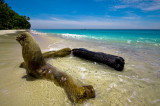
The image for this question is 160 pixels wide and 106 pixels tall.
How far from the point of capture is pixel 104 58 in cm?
374

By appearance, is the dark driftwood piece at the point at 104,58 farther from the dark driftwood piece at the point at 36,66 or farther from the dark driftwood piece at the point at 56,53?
the dark driftwood piece at the point at 36,66

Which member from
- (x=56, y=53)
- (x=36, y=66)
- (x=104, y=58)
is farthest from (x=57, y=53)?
(x=104, y=58)

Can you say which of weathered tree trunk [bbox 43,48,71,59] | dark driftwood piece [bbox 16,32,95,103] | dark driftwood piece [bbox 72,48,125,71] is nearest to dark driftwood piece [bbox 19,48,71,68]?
weathered tree trunk [bbox 43,48,71,59]

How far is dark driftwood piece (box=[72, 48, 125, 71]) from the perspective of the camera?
3.23m

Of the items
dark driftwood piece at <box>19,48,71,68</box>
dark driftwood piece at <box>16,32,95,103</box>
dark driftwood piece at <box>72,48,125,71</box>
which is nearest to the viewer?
dark driftwood piece at <box>16,32,95,103</box>

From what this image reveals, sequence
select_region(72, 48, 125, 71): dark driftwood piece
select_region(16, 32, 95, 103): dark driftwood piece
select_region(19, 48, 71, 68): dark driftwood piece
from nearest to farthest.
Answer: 1. select_region(16, 32, 95, 103): dark driftwood piece
2. select_region(72, 48, 125, 71): dark driftwood piece
3. select_region(19, 48, 71, 68): dark driftwood piece

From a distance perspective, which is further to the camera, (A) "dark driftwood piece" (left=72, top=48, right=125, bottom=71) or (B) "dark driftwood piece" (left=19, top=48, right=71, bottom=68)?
(B) "dark driftwood piece" (left=19, top=48, right=71, bottom=68)

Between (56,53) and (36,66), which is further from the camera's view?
(56,53)

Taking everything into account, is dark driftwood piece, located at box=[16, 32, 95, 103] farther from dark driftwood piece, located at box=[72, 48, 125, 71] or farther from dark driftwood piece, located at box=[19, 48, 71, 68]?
dark driftwood piece, located at box=[72, 48, 125, 71]

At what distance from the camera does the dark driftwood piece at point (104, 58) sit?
323 cm

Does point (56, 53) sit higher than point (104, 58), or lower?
higher

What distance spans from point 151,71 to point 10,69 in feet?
16.8

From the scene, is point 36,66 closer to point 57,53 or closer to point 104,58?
point 57,53

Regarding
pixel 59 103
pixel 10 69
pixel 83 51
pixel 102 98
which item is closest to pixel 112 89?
pixel 102 98
